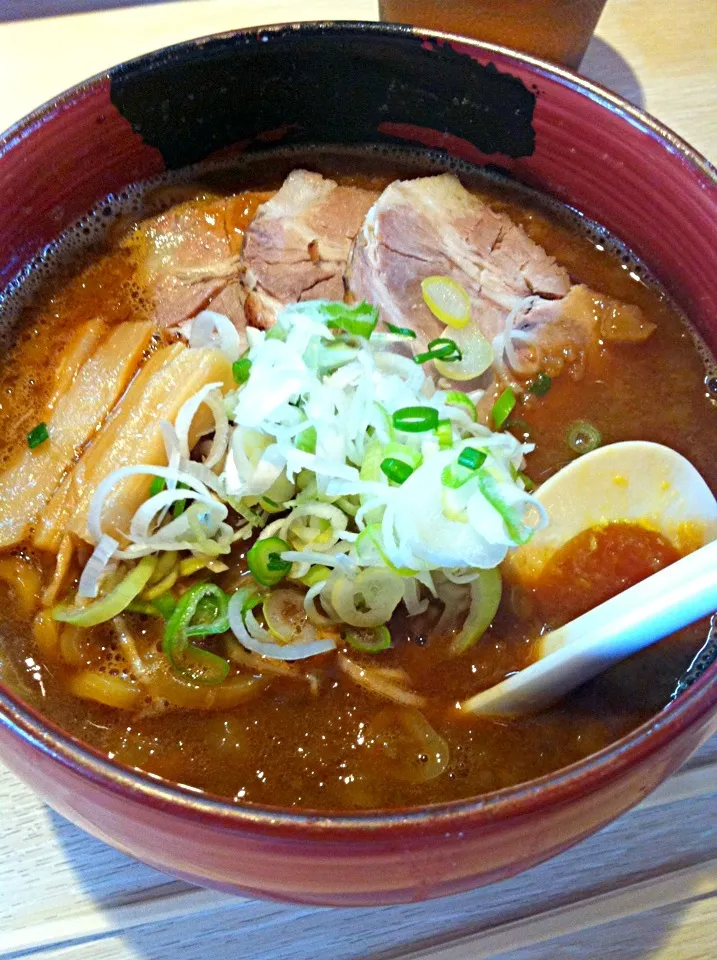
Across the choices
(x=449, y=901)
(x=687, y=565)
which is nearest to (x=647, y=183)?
Result: (x=687, y=565)

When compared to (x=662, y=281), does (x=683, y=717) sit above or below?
below

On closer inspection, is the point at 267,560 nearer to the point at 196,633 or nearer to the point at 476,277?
the point at 196,633

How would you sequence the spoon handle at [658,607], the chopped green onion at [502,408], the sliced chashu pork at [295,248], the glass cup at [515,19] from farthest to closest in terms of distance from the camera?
the glass cup at [515,19]
the sliced chashu pork at [295,248]
the chopped green onion at [502,408]
the spoon handle at [658,607]

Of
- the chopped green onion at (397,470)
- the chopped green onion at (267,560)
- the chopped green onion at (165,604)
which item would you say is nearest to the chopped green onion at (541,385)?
the chopped green onion at (397,470)

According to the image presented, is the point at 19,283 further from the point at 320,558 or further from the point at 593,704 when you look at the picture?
the point at 593,704

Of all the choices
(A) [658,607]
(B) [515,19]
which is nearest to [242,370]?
(A) [658,607]

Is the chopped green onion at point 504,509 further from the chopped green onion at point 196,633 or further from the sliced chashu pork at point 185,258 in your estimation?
the sliced chashu pork at point 185,258

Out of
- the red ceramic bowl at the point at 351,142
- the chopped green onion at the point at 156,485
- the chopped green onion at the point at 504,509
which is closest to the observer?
the red ceramic bowl at the point at 351,142
